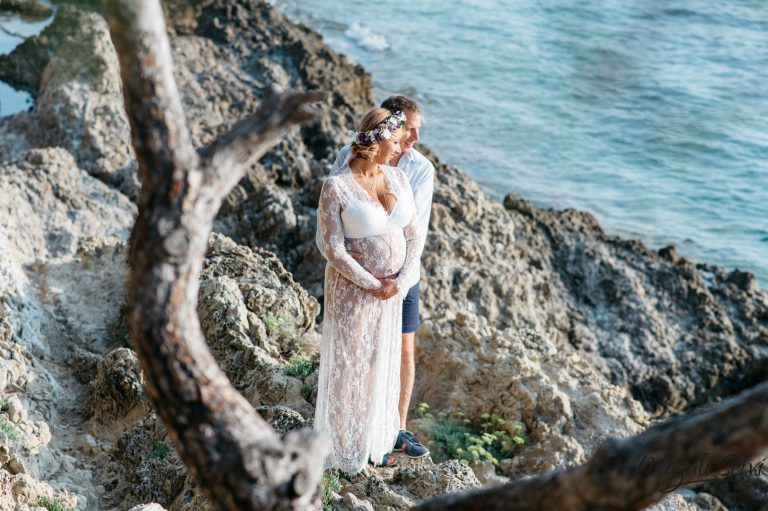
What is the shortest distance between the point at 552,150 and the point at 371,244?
45.4 ft

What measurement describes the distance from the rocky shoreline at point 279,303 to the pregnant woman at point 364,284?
24cm

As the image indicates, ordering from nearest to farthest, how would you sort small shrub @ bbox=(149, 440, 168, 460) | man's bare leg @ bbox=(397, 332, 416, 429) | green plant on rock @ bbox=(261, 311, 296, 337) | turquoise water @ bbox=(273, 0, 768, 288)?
small shrub @ bbox=(149, 440, 168, 460), man's bare leg @ bbox=(397, 332, 416, 429), green plant on rock @ bbox=(261, 311, 296, 337), turquoise water @ bbox=(273, 0, 768, 288)

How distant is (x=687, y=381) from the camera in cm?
1047

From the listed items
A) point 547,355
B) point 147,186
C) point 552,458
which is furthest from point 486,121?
point 147,186

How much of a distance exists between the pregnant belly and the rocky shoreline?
3.21ft

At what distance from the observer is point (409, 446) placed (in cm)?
586

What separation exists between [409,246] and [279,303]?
75.1 inches

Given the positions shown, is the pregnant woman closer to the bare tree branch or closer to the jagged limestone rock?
the jagged limestone rock

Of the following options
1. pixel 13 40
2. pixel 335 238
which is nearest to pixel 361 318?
pixel 335 238

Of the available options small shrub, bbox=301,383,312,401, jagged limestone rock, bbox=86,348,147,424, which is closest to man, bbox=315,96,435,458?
small shrub, bbox=301,383,312,401

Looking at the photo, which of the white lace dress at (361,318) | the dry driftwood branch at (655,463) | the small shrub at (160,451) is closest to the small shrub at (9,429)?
the small shrub at (160,451)

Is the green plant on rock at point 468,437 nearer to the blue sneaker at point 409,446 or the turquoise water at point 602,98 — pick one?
the blue sneaker at point 409,446

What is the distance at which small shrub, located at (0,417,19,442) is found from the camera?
17.2ft

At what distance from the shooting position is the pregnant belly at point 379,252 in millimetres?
5355
